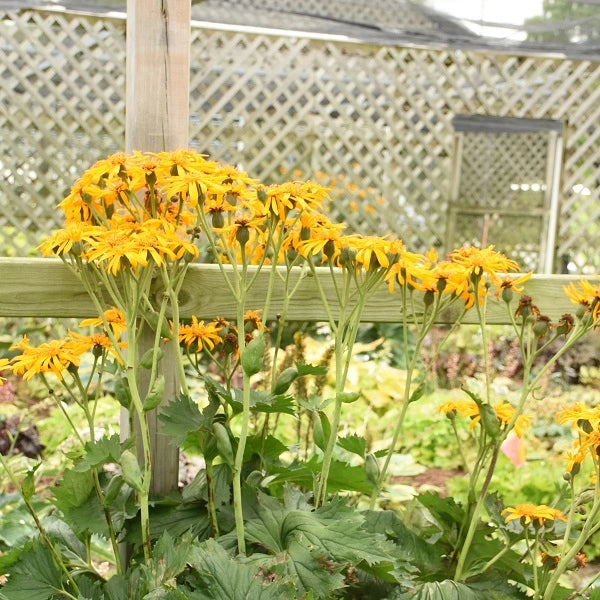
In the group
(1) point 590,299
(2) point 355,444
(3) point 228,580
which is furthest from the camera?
(2) point 355,444

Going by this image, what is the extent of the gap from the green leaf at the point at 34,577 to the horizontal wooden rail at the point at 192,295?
0.39 m

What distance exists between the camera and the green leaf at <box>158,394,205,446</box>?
104 centimetres

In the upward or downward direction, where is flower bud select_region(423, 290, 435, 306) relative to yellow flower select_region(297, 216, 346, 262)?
downward

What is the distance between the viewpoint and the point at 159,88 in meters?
1.33

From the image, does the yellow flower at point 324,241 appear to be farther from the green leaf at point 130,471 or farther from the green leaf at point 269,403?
the green leaf at point 130,471

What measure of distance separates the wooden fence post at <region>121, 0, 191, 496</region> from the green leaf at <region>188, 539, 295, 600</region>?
39 cm

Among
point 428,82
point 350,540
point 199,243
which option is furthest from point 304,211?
point 428,82

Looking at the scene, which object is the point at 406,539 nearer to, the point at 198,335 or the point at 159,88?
the point at 198,335

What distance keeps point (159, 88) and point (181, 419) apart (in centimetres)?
58

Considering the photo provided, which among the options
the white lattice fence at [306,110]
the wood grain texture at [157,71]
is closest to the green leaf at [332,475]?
the wood grain texture at [157,71]

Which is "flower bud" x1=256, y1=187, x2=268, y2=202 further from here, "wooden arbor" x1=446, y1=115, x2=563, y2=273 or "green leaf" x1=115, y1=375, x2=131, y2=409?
"wooden arbor" x1=446, y1=115, x2=563, y2=273

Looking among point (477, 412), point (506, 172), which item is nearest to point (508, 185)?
point (506, 172)

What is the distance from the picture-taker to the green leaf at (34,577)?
3.42ft

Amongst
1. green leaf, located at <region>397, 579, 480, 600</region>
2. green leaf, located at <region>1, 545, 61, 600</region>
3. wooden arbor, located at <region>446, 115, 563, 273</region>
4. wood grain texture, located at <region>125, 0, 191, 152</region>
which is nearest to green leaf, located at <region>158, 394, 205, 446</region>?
green leaf, located at <region>1, 545, 61, 600</region>
